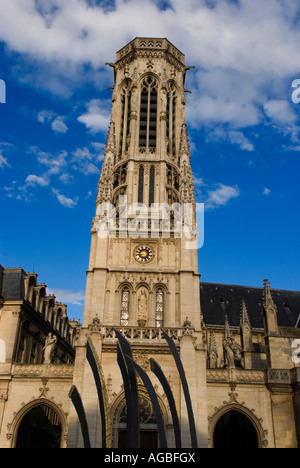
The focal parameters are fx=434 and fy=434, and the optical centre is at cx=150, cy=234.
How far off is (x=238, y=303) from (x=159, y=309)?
2077 centimetres

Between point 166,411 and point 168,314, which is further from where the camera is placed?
point 168,314

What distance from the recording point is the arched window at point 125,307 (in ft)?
98.2

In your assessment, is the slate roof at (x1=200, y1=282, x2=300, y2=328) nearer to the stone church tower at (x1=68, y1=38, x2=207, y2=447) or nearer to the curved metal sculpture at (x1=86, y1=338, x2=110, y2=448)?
the stone church tower at (x1=68, y1=38, x2=207, y2=447)

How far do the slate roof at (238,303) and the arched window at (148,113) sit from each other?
19.3 m

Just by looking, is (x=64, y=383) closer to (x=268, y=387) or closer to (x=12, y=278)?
(x=12, y=278)

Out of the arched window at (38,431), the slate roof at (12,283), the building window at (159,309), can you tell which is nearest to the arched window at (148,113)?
the building window at (159,309)

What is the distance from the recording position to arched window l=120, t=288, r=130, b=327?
2992 centimetres

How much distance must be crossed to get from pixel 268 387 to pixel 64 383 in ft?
42.9

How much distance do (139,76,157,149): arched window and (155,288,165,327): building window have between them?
45.9 feet

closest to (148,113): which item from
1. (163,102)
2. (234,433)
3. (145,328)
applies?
(163,102)

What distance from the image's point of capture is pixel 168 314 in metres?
29.8

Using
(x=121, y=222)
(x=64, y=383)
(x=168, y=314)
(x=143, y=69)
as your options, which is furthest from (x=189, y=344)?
(x=143, y=69)

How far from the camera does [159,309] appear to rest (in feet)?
100

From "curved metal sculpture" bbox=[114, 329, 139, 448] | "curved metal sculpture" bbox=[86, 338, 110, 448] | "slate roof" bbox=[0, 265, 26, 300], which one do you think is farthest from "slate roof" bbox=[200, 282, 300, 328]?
"curved metal sculpture" bbox=[114, 329, 139, 448]
